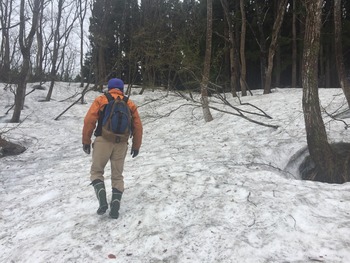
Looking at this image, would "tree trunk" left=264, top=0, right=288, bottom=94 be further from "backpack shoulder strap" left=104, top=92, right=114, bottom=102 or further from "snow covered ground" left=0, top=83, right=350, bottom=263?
"backpack shoulder strap" left=104, top=92, right=114, bottom=102

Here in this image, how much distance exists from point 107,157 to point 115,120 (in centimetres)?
60

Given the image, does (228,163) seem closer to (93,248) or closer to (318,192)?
(318,192)

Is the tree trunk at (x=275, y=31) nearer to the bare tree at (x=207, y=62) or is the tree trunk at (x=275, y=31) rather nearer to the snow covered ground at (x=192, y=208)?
the bare tree at (x=207, y=62)

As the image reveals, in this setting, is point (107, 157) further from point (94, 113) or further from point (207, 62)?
point (207, 62)

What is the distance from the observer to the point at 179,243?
419 centimetres

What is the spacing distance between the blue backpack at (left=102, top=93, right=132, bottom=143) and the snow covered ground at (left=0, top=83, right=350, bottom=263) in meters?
1.22

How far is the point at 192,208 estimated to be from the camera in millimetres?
5062

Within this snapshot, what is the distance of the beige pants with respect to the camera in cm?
484

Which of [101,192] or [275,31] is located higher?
[275,31]

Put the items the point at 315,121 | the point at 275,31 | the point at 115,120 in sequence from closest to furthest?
the point at 115,120
the point at 315,121
the point at 275,31

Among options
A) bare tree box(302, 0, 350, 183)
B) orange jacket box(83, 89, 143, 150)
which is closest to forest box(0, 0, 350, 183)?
bare tree box(302, 0, 350, 183)

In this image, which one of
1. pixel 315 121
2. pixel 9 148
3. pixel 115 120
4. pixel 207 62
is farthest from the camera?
pixel 207 62

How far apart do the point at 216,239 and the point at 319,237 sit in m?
1.24

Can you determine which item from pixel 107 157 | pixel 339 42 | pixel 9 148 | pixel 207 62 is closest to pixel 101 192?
pixel 107 157
